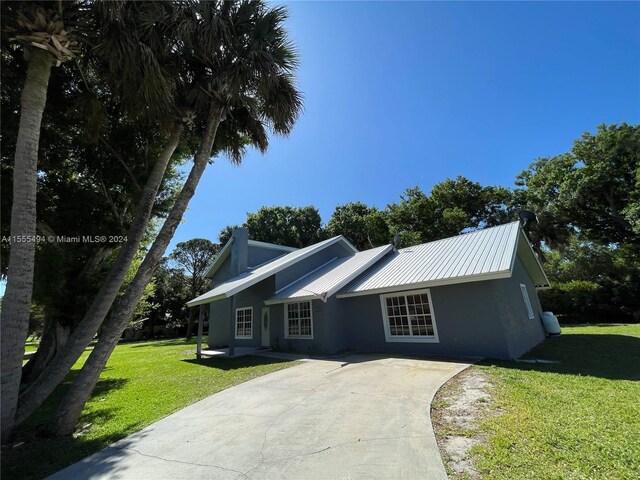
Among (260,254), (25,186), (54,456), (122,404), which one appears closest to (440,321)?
(122,404)

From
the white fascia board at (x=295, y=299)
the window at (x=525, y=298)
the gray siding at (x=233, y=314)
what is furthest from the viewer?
the gray siding at (x=233, y=314)

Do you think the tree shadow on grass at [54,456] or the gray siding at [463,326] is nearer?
the tree shadow on grass at [54,456]

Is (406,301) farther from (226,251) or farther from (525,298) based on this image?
(226,251)

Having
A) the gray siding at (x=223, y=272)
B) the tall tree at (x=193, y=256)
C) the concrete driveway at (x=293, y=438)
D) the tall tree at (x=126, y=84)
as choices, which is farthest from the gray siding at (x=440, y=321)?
the tall tree at (x=193, y=256)

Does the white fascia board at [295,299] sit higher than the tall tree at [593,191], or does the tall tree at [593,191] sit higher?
the tall tree at [593,191]

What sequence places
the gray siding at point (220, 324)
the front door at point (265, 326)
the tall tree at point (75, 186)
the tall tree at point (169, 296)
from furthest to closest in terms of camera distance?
the tall tree at point (169, 296), the gray siding at point (220, 324), the front door at point (265, 326), the tall tree at point (75, 186)

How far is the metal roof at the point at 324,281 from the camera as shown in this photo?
39.1 ft

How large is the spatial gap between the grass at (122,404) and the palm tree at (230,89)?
67cm

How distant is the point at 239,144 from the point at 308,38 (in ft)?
12.6

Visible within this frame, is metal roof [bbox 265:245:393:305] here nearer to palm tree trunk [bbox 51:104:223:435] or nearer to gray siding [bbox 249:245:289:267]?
gray siding [bbox 249:245:289:267]

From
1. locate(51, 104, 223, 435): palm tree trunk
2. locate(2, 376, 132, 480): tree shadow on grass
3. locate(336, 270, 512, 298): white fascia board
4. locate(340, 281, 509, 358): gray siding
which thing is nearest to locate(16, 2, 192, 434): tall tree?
locate(51, 104, 223, 435): palm tree trunk

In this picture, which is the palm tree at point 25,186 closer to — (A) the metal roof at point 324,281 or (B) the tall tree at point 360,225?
(A) the metal roof at point 324,281

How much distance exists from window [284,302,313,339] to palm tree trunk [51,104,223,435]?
7.54m

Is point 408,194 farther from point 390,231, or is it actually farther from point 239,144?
point 239,144
